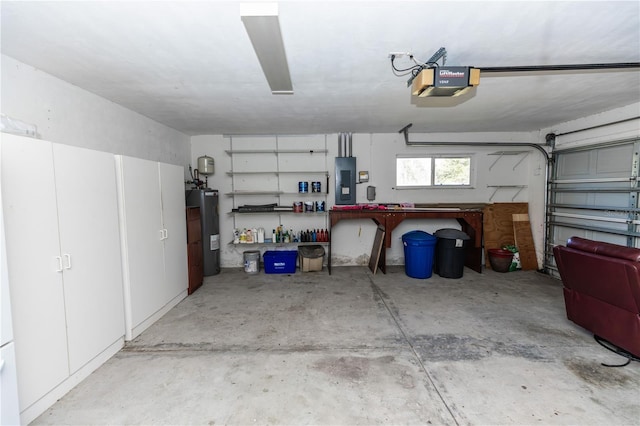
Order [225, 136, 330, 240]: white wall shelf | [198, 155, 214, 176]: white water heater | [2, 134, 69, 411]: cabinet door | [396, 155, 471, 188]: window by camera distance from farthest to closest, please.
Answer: [396, 155, 471, 188]: window, [225, 136, 330, 240]: white wall shelf, [198, 155, 214, 176]: white water heater, [2, 134, 69, 411]: cabinet door

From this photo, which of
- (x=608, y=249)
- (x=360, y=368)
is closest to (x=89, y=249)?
(x=360, y=368)

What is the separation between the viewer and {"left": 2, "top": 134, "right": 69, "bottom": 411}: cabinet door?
5.62ft

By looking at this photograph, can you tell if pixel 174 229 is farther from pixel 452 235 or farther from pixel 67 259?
pixel 452 235

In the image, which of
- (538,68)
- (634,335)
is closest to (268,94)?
(538,68)

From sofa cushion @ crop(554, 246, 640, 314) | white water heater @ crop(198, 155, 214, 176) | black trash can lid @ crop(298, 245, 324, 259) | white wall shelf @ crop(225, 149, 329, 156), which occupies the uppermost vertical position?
white wall shelf @ crop(225, 149, 329, 156)

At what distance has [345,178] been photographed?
5.23 m

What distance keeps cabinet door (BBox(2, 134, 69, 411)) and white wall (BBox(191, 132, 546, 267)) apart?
3.32 metres

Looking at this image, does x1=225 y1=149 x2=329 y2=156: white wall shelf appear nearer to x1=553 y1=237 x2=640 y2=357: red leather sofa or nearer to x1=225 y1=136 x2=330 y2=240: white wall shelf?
x1=225 y1=136 x2=330 y2=240: white wall shelf

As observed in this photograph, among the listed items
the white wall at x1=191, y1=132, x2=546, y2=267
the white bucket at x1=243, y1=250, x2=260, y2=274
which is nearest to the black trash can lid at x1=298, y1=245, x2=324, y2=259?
the white wall at x1=191, y1=132, x2=546, y2=267

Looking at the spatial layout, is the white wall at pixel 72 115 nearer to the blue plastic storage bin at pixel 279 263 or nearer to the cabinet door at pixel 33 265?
the cabinet door at pixel 33 265

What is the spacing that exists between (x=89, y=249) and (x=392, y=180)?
459 centimetres

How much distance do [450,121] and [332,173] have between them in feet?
7.07

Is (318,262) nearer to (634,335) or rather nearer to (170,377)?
(170,377)

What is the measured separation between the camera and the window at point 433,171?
537 cm
